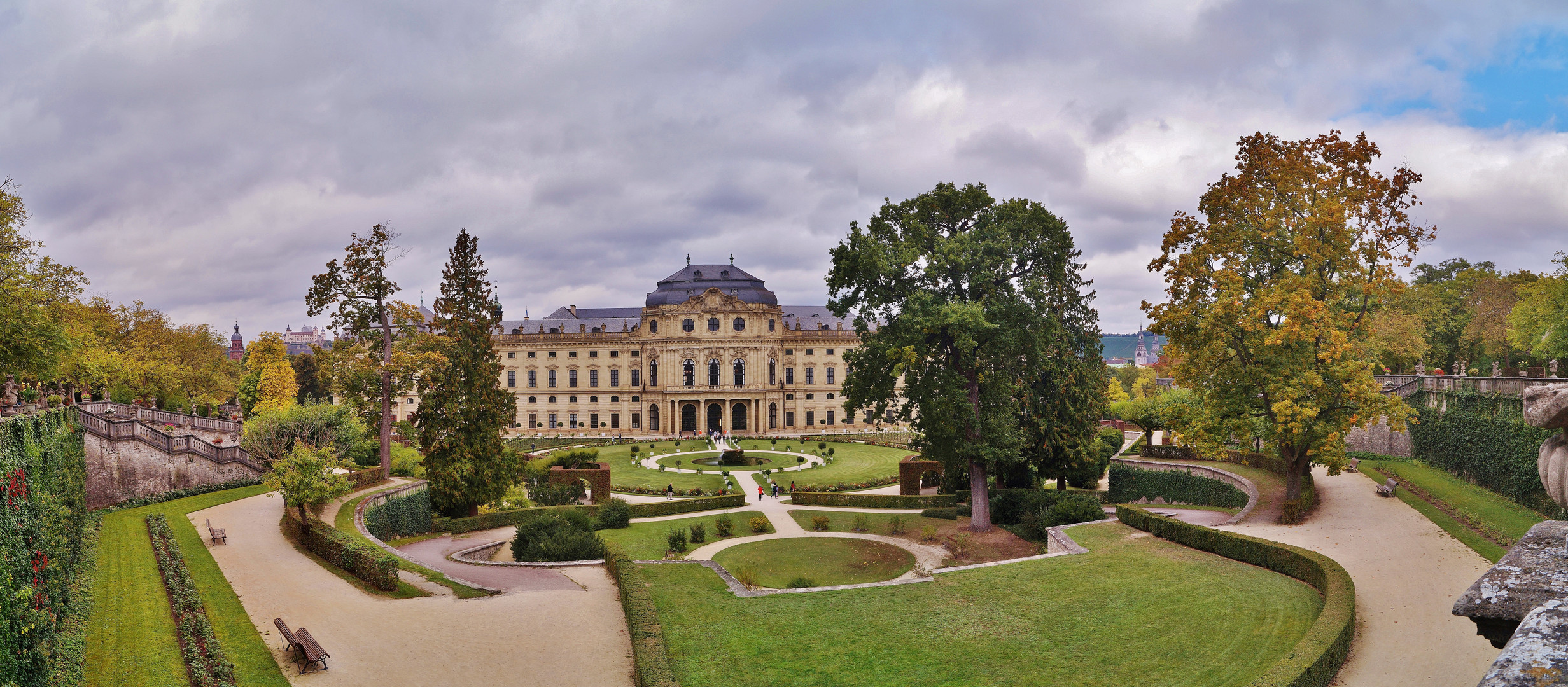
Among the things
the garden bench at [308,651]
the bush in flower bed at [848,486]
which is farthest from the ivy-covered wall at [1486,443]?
the garden bench at [308,651]

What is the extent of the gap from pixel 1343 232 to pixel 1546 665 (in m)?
25.7

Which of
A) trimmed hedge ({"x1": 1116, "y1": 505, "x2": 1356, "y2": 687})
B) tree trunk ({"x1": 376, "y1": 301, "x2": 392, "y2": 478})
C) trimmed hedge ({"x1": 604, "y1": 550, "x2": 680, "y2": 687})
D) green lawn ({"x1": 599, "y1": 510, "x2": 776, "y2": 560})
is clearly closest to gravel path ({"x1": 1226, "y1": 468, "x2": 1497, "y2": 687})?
trimmed hedge ({"x1": 1116, "y1": 505, "x2": 1356, "y2": 687})

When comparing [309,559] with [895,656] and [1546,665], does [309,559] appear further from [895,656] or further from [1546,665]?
[1546,665]

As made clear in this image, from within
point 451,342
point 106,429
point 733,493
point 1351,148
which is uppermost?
point 1351,148

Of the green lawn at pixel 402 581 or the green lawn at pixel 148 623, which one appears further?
the green lawn at pixel 402 581

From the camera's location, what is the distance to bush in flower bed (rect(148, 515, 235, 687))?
1302 cm

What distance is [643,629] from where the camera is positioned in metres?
15.7

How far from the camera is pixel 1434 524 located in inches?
868

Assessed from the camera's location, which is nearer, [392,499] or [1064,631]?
[1064,631]

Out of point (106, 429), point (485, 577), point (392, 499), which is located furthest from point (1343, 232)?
point (106, 429)

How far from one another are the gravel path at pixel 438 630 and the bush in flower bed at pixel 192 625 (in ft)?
3.20

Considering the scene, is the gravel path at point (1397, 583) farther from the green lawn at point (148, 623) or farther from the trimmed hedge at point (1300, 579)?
the green lawn at point (148, 623)

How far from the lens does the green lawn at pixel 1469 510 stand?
1959 centimetres

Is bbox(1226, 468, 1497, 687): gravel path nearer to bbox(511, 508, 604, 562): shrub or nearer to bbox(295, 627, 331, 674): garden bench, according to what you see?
bbox(295, 627, 331, 674): garden bench
